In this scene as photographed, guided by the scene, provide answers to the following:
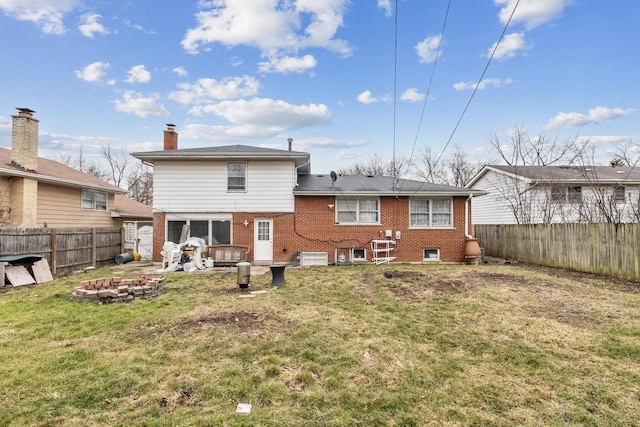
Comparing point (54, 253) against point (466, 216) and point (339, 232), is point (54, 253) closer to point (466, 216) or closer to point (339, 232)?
point (339, 232)

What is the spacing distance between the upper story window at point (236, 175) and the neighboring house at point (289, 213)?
0.04 m

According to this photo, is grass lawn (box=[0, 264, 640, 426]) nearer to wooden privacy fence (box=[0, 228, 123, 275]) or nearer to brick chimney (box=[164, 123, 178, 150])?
wooden privacy fence (box=[0, 228, 123, 275])

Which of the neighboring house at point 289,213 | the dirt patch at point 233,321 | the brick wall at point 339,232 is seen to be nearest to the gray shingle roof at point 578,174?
the neighboring house at point 289,213

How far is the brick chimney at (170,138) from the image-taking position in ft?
50.1

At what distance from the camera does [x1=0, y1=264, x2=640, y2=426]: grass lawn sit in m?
2.96

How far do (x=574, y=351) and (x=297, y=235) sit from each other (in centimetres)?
1034

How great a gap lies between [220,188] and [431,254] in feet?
31.1

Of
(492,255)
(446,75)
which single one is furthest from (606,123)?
(446,75)

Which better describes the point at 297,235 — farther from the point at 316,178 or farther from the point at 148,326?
the point at 148,326

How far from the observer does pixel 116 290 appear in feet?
22.8

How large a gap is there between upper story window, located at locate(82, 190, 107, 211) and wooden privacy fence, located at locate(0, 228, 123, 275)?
3623 millimetres

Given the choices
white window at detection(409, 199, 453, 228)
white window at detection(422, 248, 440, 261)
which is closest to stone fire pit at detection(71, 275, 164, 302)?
white window at detection(409, 199, 453, 228)

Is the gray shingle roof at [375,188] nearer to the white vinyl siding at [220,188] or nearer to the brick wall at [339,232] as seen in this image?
the brick wall at [339,232]

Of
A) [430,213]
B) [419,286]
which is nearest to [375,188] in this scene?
[430,213]
